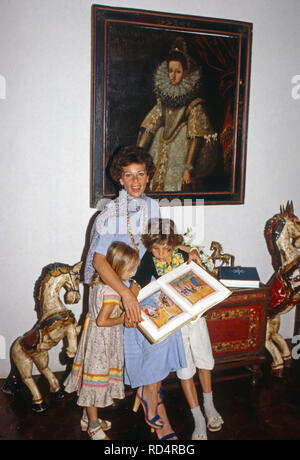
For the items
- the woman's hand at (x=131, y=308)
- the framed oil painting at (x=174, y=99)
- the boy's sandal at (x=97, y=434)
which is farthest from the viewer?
the framed oil painting at (x=174, y=99)

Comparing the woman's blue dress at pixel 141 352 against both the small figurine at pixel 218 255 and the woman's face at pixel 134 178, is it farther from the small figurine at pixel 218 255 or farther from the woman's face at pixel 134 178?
the small figurine at pixel 218 255

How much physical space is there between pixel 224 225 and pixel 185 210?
433 mm

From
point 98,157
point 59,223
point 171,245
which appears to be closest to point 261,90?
point 98,157

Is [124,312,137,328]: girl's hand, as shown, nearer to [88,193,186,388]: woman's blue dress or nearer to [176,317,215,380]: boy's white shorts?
[88,193,186,388]: woman's blue dress

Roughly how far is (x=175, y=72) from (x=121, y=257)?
169 cm

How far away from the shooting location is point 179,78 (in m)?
3.16

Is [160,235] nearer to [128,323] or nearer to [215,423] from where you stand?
[128,323]

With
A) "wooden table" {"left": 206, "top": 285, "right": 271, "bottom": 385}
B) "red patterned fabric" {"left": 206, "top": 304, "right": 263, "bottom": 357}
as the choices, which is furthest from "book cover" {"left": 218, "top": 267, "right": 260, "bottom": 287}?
"red patterned fabric" {"left": 206, "top": 304, "right": 263, "bottom": 357}

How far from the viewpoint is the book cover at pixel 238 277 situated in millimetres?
3066

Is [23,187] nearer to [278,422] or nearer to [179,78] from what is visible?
[179,78]

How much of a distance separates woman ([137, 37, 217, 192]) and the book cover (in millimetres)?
807

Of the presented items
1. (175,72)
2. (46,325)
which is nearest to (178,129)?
(175,72)

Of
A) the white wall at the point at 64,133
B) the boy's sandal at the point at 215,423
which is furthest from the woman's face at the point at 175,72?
the boy's sandal at the point at 215,423

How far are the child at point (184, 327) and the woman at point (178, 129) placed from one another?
807mm
